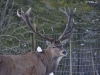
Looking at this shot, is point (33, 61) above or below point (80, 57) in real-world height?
above

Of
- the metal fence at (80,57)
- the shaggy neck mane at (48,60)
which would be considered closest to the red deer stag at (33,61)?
the shaggy neck mane at (48,60)

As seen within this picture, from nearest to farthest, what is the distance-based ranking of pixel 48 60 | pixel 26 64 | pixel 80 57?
pixel 26 64, pixel 48 60, pixel 80 57

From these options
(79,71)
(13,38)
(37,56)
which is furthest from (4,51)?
(37,56)

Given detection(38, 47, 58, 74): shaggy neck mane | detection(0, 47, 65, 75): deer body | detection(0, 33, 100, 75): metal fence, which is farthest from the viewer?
detection(0, 33, 100, 75): metal fence

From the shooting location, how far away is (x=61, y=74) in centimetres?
1407

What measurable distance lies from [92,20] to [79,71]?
3632 millimetres

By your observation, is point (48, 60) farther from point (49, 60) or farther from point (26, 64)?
point (26, 64)

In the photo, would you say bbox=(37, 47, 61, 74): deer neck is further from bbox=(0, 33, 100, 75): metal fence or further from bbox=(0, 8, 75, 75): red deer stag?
bbox=(0, 33, 100, 75): metal fence

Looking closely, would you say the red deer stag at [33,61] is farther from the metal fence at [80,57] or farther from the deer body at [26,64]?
the metal fence at [80,57]

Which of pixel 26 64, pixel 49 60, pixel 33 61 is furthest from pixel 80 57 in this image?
pixel 26 64

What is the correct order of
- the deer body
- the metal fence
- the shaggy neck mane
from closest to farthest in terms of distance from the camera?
the deer body, the shaggy neck mane, the metal fence

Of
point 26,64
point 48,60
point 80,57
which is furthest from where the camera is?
point 80,57

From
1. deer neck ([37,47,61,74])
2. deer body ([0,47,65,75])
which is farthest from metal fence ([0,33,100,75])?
deer body ([0,47,65,75])

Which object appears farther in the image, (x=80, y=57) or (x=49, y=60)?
(x=80, y=57)
